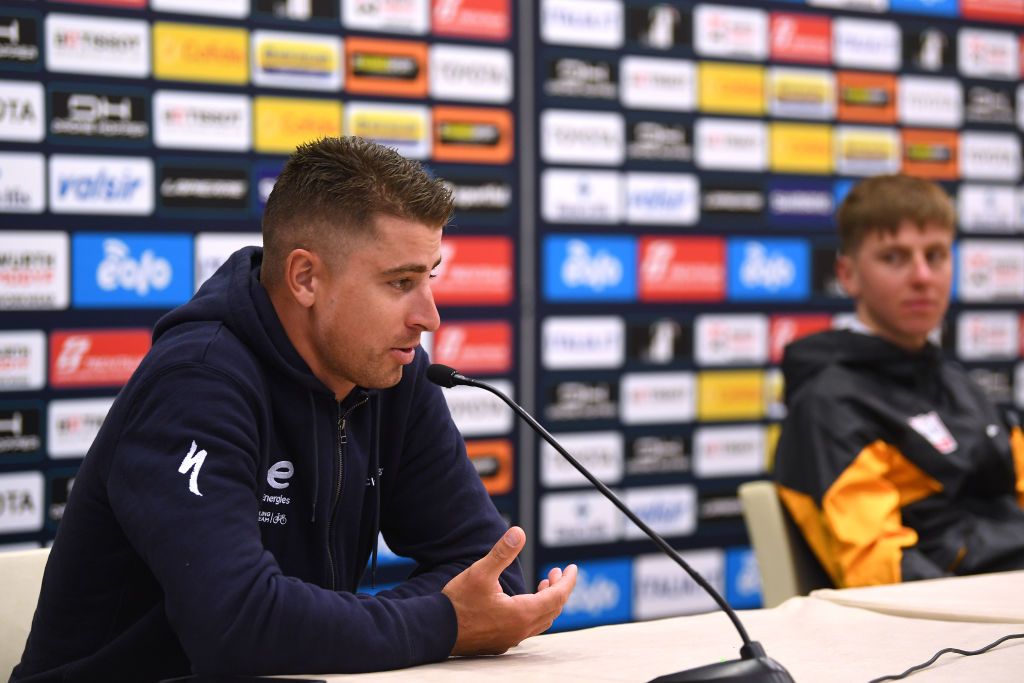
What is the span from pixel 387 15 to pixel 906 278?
1.70 m

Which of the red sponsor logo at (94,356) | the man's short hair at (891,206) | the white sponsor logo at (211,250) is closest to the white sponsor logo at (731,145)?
the man's short hair at (891,206)

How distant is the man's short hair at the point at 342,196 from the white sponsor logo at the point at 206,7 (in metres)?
1.72

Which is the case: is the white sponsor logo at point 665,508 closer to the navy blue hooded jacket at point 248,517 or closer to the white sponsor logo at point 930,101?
the white sponsor logo at point 930,101

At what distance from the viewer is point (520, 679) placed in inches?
46.6

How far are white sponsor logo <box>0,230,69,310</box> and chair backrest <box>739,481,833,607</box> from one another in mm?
1790

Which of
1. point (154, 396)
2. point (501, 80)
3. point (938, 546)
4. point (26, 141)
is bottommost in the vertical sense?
point (938, 546)

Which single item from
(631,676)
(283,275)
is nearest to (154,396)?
(283,275)

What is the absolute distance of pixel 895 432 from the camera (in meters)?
2.31

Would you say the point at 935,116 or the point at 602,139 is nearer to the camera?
the point at 602,139

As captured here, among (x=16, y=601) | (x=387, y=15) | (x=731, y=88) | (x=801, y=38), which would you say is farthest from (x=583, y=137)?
(x=16, y=601)

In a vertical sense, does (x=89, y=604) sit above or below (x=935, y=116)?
below

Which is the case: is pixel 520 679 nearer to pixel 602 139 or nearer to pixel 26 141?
pixel 26 141

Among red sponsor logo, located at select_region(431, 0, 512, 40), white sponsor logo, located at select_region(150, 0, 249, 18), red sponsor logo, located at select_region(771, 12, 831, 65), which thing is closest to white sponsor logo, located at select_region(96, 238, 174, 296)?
white sponsor logo, located at select_region(150, 0, 249, 18)

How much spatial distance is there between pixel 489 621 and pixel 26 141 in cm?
211
